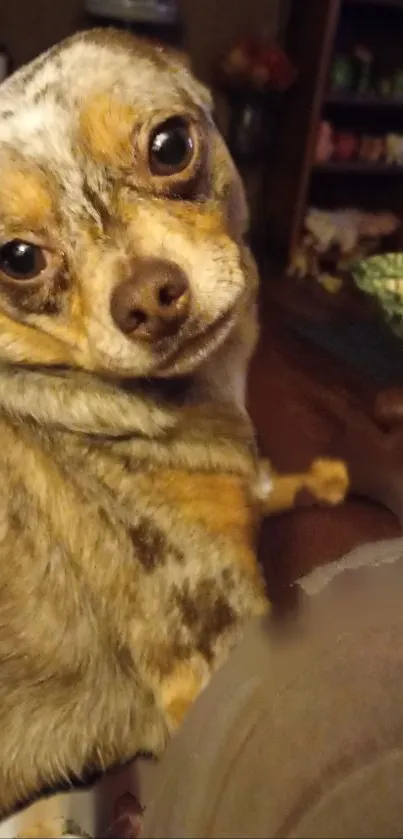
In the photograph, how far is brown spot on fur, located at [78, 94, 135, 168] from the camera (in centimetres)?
61

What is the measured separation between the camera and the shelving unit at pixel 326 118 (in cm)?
106

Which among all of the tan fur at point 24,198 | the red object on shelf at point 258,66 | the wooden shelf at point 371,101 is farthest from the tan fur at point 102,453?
the wooden shelf at point 371,101

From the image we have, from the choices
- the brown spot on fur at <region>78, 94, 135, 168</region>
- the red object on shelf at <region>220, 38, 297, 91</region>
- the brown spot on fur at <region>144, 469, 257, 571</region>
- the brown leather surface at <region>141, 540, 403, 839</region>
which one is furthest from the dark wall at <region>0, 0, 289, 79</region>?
the brown leather surface at <region>141, 540, 403, 839</region>

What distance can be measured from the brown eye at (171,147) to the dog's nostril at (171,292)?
112 millimetres

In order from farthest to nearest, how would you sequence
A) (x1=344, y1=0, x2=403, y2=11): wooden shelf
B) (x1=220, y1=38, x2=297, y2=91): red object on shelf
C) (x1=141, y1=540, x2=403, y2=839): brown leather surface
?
(x1=344, y1=0, x2=403, y2=11): wooden shelf, (x1=220, y1=38, x2=297, y2=91): red object on shelf, (x1=141, y1=540, x2=403, y2=839): brown leather surface

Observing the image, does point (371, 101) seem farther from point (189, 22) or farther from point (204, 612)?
point (204, 612)

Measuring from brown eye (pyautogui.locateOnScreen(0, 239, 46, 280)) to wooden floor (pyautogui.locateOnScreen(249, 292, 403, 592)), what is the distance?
0.90 ft

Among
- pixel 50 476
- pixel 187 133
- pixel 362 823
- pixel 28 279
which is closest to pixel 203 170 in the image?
pixel 187 133

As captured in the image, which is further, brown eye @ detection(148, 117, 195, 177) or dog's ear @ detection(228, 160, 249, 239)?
dog's ear @ detection(228, 160, 249, 239)

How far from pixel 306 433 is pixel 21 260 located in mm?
332

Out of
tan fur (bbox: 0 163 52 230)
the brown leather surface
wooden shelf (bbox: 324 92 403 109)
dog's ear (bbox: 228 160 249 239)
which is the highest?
tan fur (bbox: 0 163 52 230)

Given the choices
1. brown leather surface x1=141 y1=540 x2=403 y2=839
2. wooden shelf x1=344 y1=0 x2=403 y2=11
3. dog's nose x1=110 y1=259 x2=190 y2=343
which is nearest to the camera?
brown leather surface x1=141 y1=540 x2=403 y2=839

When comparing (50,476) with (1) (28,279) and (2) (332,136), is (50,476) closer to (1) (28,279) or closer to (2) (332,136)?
(1) (28,279)

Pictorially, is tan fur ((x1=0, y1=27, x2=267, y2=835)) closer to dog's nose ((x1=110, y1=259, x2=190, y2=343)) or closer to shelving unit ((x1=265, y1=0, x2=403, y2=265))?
dog's nose ((x1=110, y1=259, x2=190, y2=343))
